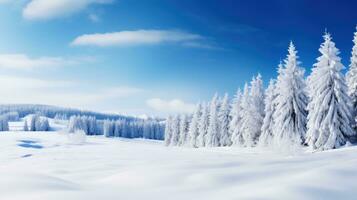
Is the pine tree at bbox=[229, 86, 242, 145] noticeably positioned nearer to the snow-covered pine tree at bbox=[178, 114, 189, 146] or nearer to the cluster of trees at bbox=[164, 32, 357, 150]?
the cluster of trees at bbox=[164, 32, 357, 150]

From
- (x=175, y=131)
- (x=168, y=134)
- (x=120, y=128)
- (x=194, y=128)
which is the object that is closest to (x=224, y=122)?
(x=194, y=128)

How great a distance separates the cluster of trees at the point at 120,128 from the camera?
513 feet

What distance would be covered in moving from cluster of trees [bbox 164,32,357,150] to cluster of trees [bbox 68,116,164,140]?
98719 millimetres

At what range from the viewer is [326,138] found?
37469 millimetres

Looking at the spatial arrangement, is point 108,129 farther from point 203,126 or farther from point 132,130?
point 203,126

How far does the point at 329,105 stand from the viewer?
125 ft

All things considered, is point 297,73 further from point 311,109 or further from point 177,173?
point 177,173

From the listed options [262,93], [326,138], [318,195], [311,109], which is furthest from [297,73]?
[318,195]

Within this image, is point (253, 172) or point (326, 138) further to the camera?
point (326, 138)

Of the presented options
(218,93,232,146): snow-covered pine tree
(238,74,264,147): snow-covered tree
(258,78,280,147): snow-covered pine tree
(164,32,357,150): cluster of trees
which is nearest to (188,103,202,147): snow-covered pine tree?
(218,93,232,146): snow-covered pine tree

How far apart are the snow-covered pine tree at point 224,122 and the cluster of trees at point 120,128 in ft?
304

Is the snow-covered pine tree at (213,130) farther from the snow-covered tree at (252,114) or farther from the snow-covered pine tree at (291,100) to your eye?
the snow-covered pine tree at (291,100)

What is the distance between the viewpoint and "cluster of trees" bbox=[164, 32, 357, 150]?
3734cm

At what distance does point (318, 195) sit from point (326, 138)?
3061 cm
